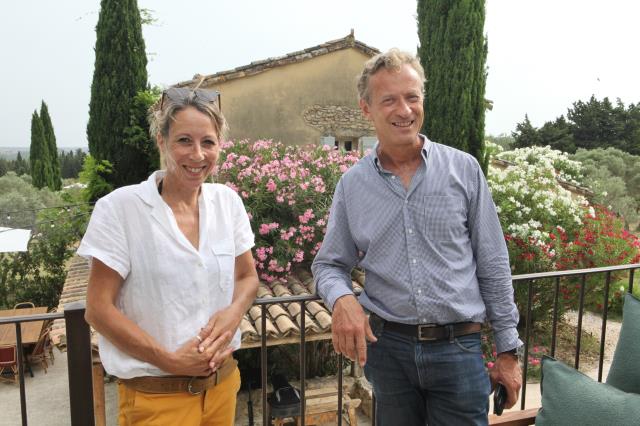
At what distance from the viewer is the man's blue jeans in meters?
1.56

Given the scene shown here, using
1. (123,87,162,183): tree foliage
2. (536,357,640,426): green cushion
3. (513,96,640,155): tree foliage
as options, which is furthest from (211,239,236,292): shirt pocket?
(513,96,640,155): tree foliage

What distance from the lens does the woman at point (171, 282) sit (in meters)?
1.46

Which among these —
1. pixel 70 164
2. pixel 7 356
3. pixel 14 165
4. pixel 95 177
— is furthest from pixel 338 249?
pixel 70 164

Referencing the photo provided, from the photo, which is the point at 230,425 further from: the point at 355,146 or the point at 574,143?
the point at 574,143

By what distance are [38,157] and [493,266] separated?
901 inches

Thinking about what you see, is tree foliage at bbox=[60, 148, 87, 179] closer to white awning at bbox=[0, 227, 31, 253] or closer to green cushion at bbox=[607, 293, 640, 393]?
white awning at bbox=[0, 227, 31, 253]

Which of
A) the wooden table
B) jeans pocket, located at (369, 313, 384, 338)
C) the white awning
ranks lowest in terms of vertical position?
the wooden table

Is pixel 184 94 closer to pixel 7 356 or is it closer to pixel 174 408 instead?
pixel 174 408

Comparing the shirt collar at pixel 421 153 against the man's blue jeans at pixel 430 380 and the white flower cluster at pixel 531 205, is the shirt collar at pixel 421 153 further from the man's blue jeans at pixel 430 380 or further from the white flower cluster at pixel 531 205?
the white flower cluster at pixel 531 205

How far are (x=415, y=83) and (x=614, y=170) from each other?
23.0 m

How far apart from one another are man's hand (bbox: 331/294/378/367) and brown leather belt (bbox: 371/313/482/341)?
0.11 m

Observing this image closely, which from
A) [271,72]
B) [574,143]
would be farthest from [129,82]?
[574,143]

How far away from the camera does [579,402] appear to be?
5.42ft

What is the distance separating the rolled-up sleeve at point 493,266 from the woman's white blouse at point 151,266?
85cm
